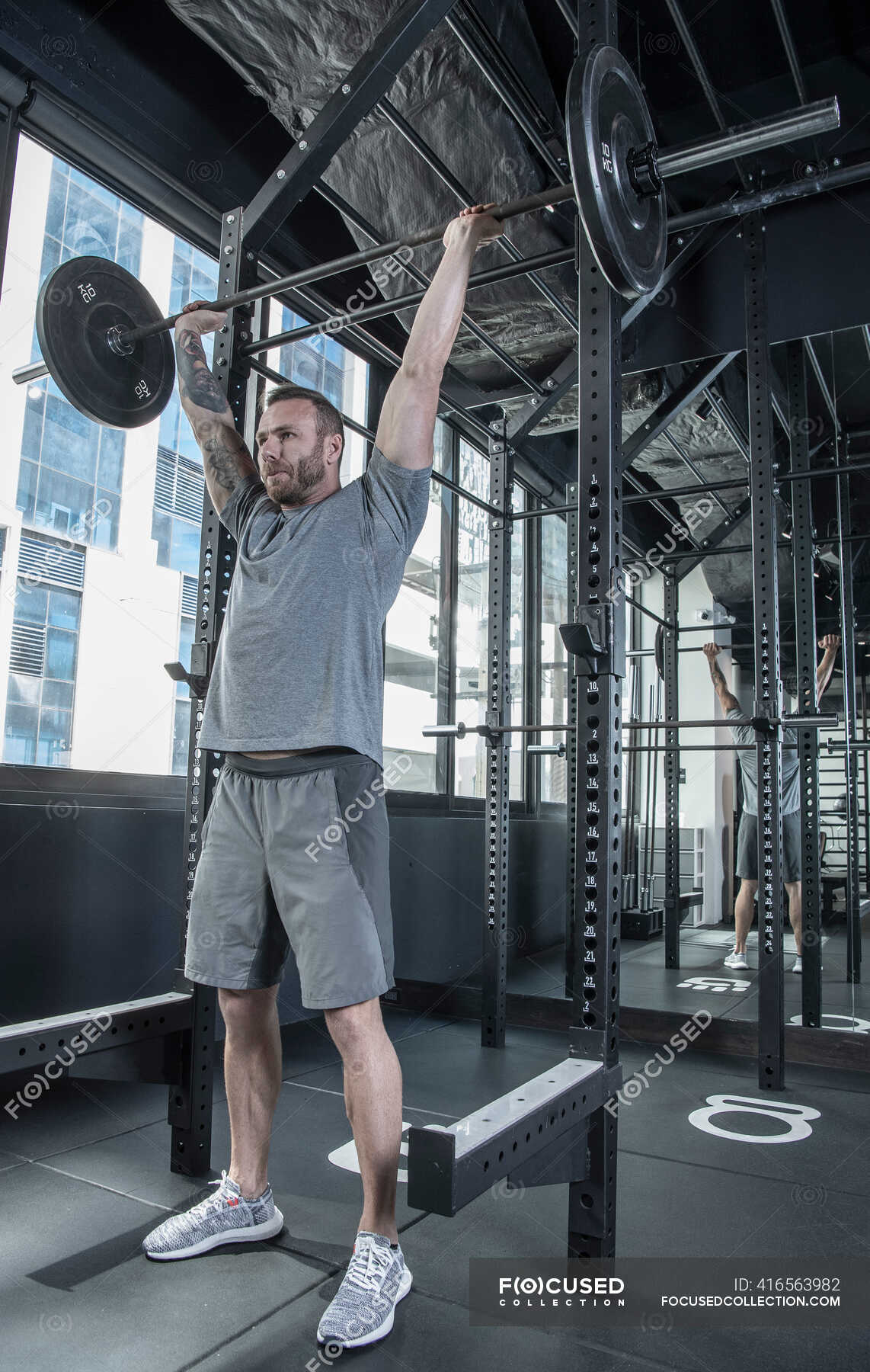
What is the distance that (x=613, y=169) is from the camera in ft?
4.91

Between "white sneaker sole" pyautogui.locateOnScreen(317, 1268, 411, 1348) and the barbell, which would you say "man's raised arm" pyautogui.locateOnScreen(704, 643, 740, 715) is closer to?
the barbell

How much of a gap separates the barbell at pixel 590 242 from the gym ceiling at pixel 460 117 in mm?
814

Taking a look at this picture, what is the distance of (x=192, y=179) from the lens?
2.95m

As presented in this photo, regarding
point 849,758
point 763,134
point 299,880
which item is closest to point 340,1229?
point 299,880

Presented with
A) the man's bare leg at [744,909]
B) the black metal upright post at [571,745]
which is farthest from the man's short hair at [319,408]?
the man's bare leg at [744,909]

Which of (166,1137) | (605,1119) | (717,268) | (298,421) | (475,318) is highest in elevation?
(717,268)

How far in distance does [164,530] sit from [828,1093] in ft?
8.81

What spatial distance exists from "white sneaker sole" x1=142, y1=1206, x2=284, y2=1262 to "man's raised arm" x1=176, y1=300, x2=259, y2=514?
1368 millimetres

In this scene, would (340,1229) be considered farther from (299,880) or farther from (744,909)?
(744,909)

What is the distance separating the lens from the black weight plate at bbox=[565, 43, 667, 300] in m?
1.40

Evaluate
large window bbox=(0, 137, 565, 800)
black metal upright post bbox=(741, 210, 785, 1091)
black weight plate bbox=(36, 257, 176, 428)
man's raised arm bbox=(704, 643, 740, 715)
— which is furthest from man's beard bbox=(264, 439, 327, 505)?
man's raised arm bbox=(704, 643, 740, 715)

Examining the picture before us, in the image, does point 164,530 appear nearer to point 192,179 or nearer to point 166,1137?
point 192,179

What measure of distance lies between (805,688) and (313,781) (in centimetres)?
248

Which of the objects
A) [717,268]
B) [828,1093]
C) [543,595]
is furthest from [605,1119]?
[543,595]
